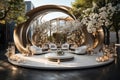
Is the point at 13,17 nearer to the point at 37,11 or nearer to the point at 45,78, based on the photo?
the point at 37,11

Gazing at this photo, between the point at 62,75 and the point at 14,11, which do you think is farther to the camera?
the point at 14,11

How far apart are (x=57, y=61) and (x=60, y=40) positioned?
38.7 ft

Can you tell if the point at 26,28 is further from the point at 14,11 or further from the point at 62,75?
the point at 62,75

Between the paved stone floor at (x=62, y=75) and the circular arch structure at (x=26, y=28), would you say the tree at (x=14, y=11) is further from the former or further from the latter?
the paved stone floor at (x=62, y=75)

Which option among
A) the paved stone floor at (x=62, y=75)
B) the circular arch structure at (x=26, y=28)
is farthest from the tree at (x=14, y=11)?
the paved stone floor at (x=62, y=75)

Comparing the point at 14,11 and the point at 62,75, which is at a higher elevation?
the point at 14,11

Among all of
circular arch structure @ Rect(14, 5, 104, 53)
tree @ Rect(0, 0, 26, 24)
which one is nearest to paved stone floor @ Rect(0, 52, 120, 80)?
circular arch structure @ Rect(14, 5, 104, 53)

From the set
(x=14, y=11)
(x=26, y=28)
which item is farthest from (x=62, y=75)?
(x=26, y=28)

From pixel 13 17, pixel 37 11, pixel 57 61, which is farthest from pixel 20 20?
pixel 57 61

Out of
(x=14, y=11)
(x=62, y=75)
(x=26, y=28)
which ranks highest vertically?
(x=14, y=11)

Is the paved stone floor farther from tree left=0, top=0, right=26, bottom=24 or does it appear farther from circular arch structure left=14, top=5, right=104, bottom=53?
tree left=0, top=0, right=26, bottom=24

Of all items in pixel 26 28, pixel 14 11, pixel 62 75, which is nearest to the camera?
pixel 62 75

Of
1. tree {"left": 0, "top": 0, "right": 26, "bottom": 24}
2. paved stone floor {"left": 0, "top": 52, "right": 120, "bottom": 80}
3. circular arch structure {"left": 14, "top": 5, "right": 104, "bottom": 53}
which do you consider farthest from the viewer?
circular arch structure {"left": 14, "top": 5, "right": 104, "bottom": 53}

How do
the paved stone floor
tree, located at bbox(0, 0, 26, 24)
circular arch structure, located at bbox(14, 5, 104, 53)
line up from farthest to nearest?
circular arch structure, located at bbox(14, 5, 104, 53), tree, located at bbox(0, 0, 26, 24), the paved stone floor
